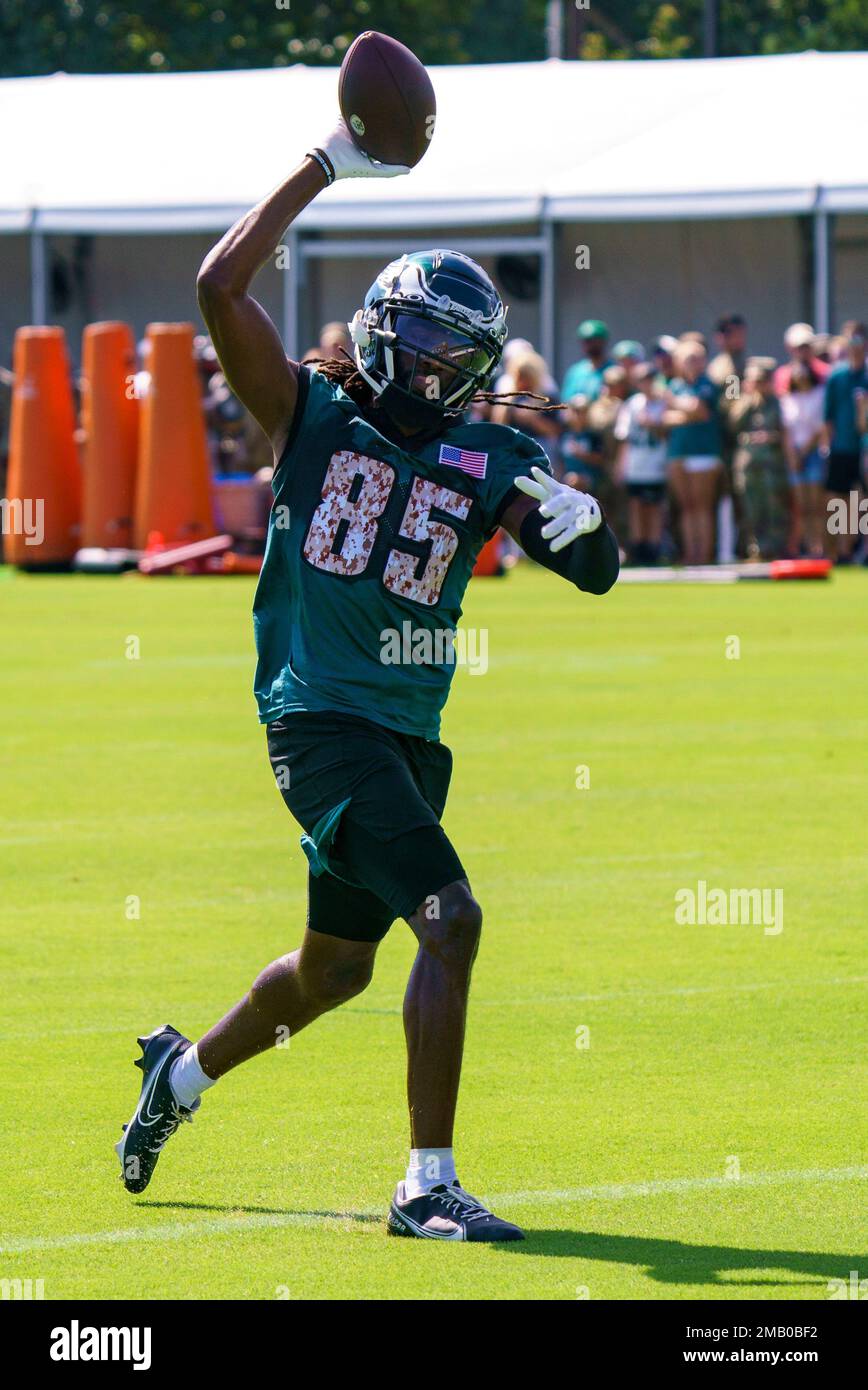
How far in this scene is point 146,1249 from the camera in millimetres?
5262

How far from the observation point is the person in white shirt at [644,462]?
82.2 feet

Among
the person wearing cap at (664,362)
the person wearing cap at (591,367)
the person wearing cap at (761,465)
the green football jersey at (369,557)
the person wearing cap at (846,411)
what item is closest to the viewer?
the green football jersey at (369,557)

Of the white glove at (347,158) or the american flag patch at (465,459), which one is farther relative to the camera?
the white glove at (347,158)

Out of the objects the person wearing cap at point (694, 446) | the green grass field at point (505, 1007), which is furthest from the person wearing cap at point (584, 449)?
the green grass field at point (505, 1007)

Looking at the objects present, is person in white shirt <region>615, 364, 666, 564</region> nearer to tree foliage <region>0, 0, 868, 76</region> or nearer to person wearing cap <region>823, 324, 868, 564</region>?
person wearing cap <region>823, 324, 868, 564</region>

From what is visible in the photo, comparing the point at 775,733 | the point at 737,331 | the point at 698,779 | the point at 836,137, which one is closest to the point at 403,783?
the point at 698,779

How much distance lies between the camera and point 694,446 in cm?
2503

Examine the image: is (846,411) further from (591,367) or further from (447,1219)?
(447,1219)

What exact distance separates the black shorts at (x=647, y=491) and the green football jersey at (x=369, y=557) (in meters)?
19.9

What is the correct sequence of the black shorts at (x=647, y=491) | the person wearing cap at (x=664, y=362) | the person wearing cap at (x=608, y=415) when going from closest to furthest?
the person wearing cap at (x=664, y=362)
the black shorts at (x=647, y=491)
the person wearing cap at (x=608, y=415)

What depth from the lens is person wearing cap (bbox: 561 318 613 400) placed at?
26.0 metres

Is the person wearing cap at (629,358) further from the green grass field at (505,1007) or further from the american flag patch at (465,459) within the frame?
the american flag patch at (465,459)

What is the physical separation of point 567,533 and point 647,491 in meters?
20.5

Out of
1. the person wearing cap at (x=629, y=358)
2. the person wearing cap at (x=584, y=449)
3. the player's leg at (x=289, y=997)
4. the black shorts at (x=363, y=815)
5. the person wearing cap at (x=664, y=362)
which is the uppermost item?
the person wearing cap at (x=629, y=358)
